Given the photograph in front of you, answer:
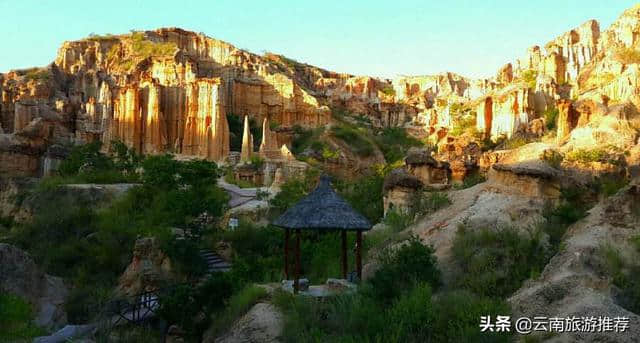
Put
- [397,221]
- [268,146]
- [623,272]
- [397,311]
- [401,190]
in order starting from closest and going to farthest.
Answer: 1. [397,311]
2. [623,272]
3. [397,221]
4. [401,190]
5. [268,146]

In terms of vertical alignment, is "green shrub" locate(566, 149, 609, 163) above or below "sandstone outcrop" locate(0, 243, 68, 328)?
above

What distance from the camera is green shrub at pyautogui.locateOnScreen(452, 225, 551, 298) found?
34.7ft

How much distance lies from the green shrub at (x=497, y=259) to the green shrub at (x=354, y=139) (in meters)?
34.3

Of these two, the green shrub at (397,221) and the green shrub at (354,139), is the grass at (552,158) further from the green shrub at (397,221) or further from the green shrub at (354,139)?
the green shrub at (354,139)

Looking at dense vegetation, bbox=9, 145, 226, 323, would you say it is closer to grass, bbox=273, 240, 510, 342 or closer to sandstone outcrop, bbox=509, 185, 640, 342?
grass, bbox=273, 240, 510, 342

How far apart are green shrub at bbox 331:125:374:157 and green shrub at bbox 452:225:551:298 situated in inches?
1349

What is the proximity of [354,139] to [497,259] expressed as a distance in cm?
3731

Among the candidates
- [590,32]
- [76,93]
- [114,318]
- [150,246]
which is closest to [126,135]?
[76,93]

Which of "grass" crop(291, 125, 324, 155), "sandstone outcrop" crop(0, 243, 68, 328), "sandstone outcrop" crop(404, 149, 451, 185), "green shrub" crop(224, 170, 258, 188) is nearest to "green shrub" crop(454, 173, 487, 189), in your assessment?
"sandstone outcrop" crop(404, 149, 451, 185)

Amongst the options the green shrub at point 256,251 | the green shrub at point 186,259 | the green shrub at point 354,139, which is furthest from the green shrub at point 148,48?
the green shrub at point 186,259

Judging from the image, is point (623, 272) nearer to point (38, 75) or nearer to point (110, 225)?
point (110, 225)

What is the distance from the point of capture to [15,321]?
34.4ft

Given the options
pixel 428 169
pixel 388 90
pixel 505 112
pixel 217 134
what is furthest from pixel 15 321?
pixel 388 90

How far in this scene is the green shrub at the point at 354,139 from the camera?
47.0 meters
